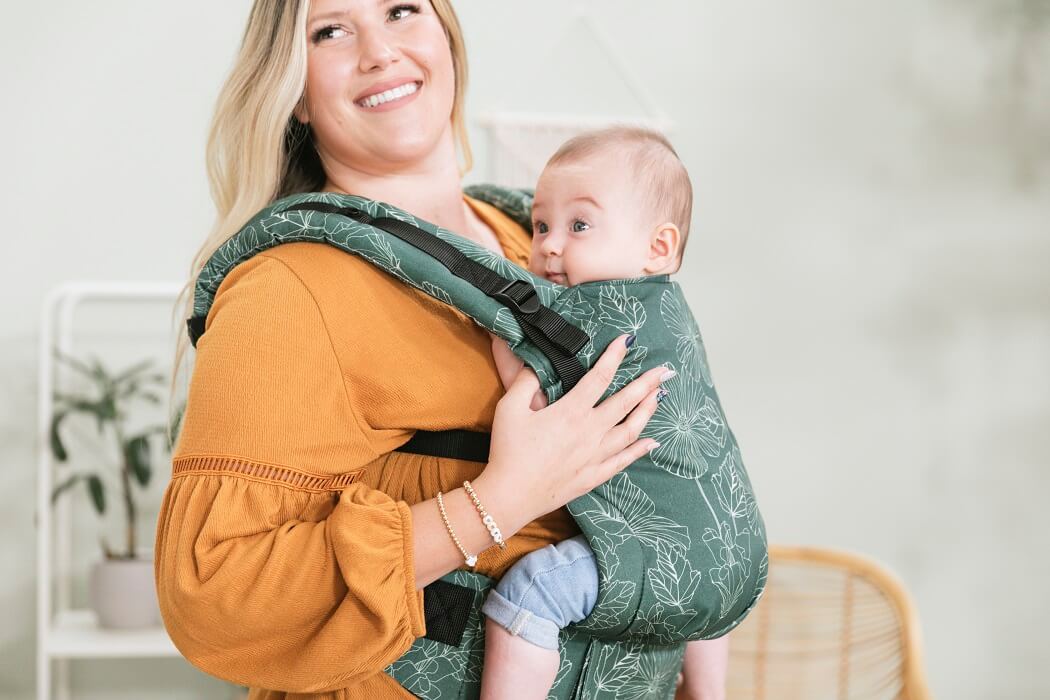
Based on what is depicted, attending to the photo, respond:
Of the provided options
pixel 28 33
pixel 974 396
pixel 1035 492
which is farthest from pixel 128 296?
pixel 1035 492

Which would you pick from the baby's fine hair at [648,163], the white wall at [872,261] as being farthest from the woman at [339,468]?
the white wall at [872,261]

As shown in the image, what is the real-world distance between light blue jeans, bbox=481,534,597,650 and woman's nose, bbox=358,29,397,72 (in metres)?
0.68

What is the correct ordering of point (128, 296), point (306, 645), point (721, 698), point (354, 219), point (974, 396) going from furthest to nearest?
1. point (974, 396)
2. point (128, 296)
3. point (721, 698)
4. point (354, 219)
5. point (306, 645)

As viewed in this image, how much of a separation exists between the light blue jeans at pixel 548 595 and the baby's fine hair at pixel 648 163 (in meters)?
0.45

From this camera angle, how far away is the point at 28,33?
2852mm

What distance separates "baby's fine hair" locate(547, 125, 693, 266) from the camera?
4.32 feet

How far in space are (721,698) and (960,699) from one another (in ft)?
6.57

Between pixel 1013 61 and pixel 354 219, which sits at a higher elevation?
pixel 1013 61

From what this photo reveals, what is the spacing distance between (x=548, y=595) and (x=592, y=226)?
0.46m

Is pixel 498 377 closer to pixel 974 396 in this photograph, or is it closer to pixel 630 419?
pixel 630 419

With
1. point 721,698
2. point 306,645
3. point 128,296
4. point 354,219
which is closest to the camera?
point 306,645

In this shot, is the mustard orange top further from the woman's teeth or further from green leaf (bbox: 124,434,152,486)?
green leaf (bbox: 124,434,152,486)

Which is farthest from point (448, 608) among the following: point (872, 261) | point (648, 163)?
point (872, 261)

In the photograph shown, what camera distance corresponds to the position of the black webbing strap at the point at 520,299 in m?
1.14
